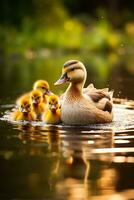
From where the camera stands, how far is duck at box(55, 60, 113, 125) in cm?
1109

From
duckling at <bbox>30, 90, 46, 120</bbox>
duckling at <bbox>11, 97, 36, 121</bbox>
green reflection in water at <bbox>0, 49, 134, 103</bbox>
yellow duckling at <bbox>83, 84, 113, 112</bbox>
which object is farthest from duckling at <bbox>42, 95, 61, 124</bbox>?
green reflection in water at <bbox>0, 49, 134, 103</bbox>

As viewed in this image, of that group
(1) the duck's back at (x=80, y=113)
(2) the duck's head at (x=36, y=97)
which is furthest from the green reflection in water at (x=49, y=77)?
(1) the duck's back at (x=80, y=113)

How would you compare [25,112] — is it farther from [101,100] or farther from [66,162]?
[66,162]

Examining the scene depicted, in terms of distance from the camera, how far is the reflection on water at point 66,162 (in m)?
6.96

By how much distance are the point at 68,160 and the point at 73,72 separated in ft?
10.3

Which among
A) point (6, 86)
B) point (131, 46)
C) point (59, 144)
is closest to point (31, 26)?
point (131, 46)

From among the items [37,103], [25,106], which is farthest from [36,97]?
[25,106]

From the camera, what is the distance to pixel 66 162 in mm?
8203

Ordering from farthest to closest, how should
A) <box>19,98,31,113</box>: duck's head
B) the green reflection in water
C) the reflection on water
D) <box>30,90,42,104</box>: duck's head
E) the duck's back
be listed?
the green reflection in water, <box>30,90,42,104</box>: duck's head, <box>19,98,31,113</box>: duck's head, the duck's back, the reflection on water

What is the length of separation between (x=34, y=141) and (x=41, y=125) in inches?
60.8

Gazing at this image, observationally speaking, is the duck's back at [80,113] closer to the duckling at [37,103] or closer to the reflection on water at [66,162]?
the reflection on water at [66,162]

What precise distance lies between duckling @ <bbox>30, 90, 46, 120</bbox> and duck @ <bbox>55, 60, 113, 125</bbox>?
609mm

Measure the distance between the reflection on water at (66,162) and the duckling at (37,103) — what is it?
28.5 inches

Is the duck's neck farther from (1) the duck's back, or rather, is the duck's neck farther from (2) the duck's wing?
(2) the duck's wing
